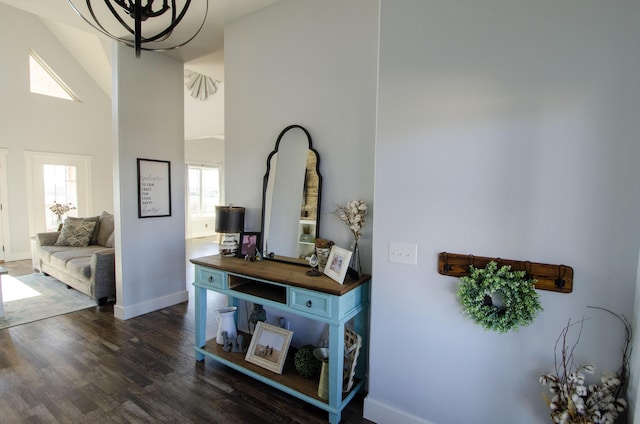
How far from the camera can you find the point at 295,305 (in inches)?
86.3

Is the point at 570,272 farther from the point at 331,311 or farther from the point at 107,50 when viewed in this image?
the point at 107,50

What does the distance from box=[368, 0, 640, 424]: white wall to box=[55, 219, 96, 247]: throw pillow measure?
17.4ft

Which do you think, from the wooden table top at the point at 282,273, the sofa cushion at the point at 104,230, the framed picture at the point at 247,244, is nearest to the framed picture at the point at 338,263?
the wooden table top at the point at 282,273

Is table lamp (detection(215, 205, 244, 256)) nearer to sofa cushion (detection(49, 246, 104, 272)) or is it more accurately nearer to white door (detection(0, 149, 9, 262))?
sofa cushion (detection(49, 246, 104, 272))

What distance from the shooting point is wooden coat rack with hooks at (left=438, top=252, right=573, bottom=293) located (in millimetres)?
1532

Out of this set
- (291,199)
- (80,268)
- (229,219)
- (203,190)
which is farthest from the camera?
(203,190)

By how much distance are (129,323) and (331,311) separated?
269 centimetres

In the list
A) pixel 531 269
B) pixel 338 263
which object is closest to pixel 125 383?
pixel 338 263

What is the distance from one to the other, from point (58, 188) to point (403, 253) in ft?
26.0

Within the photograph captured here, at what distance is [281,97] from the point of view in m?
2.83

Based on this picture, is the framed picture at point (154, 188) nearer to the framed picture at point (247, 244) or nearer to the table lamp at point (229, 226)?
the table lamp at point (229, 226)

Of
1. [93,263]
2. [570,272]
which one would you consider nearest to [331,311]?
[570,272]

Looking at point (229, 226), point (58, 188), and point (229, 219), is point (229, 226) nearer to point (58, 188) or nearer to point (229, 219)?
point (229, 219)

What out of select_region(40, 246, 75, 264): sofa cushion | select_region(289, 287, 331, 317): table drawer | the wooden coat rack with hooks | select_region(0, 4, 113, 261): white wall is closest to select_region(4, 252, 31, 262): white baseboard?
select_region(0, 4, 113, 261): white wall
